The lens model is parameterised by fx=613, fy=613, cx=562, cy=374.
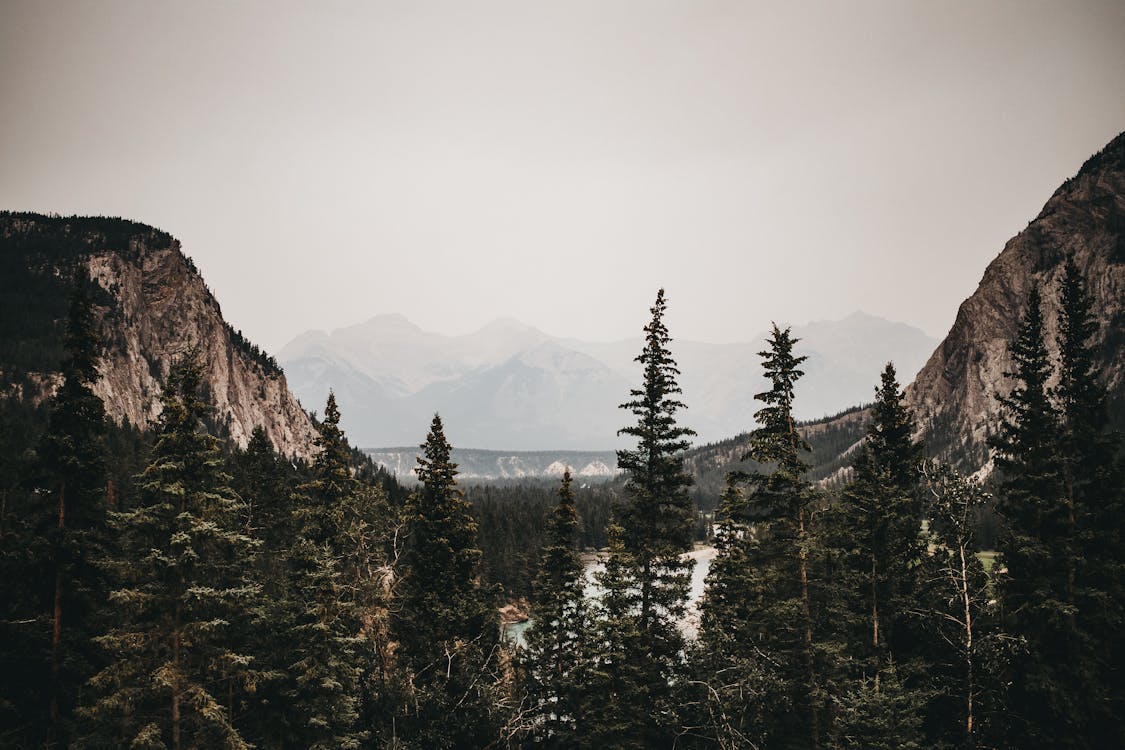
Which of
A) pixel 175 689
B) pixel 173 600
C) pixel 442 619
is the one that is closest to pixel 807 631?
pixel 442 619

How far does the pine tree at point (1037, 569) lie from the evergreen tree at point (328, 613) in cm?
2338

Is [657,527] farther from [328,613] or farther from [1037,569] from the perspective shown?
[1037,569]

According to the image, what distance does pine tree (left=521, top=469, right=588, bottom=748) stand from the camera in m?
26.2

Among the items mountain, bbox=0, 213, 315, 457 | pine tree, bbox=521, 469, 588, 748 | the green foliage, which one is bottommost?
the green foliage

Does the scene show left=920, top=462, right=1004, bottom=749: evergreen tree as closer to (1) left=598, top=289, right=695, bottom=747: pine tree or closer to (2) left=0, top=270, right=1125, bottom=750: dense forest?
(2) left=0, top=270, right=1125, bottom=750: dense forest

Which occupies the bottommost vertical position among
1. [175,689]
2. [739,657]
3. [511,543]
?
[511,543]

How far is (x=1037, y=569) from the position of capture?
70.9 feet

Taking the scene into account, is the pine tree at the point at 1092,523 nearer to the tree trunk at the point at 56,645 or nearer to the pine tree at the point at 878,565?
Result: the pine tree at the point at 878,565

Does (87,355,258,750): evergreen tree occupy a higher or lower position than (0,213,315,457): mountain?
lower

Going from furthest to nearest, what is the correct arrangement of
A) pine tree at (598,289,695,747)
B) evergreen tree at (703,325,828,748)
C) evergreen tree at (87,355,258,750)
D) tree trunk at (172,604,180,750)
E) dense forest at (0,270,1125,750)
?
pine tree at (598,289,695,747)
evergreen tree at (703,325,828,748)
dense forest at (0,270,1125,750)
tree trunk at (172,604,180,750)
evergreen tree at (87,355,258,750)

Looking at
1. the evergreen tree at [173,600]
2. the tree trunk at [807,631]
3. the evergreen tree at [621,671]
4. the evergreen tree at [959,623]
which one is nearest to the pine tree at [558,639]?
the evergreen tree at [621,671]

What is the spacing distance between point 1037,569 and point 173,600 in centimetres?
2831

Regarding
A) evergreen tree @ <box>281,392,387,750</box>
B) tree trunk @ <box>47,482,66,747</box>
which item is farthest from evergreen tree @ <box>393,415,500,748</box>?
tree trunk @ <box>47,482,66,747</box>

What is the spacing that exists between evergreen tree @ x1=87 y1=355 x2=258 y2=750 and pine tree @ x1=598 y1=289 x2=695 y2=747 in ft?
42.9
